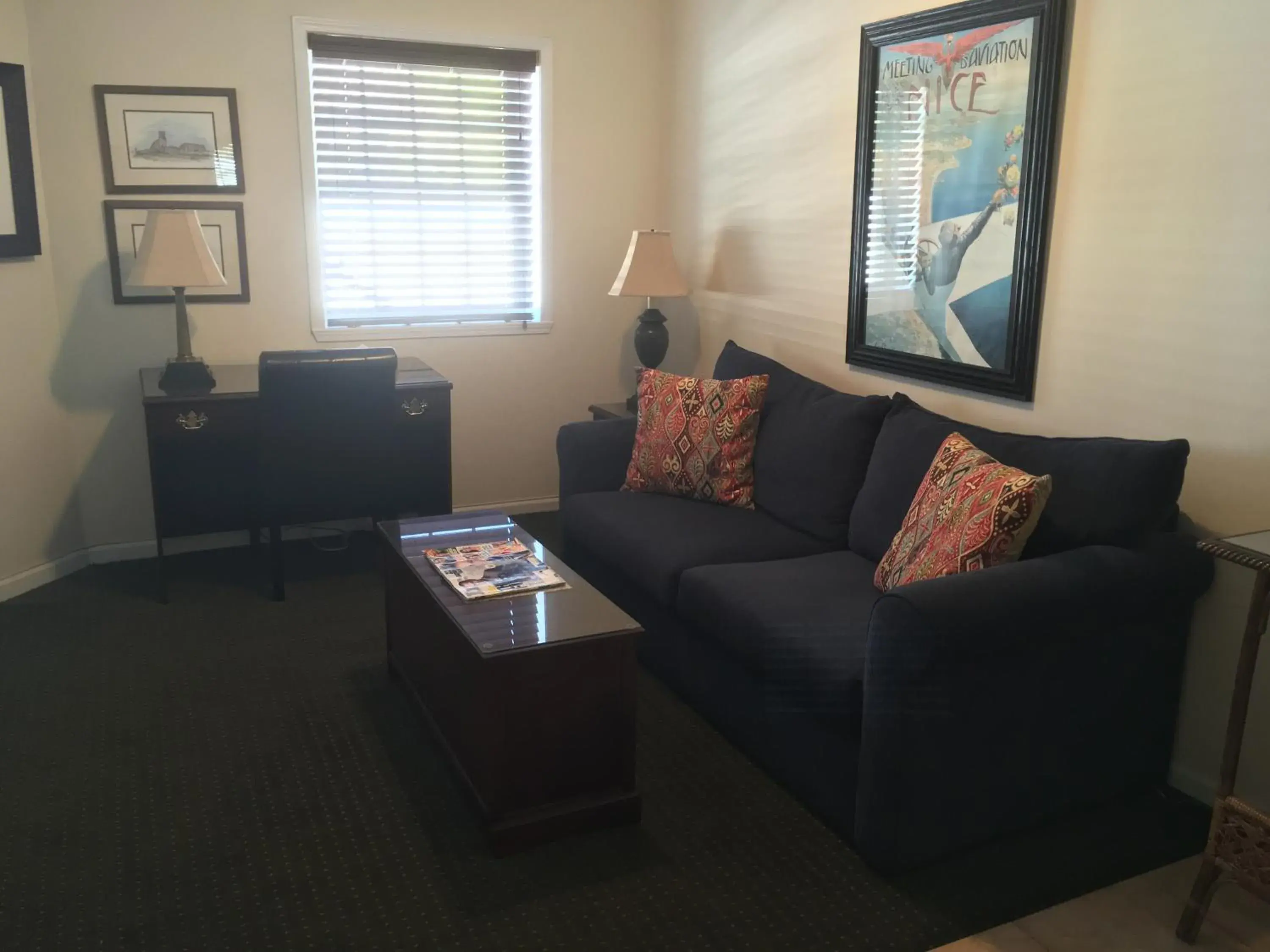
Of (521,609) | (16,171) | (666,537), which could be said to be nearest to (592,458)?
(666,537)

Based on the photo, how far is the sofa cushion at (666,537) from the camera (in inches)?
114

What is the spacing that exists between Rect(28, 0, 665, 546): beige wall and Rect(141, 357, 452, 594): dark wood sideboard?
26 cm

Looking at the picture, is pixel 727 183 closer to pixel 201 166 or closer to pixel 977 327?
pixel 977 327

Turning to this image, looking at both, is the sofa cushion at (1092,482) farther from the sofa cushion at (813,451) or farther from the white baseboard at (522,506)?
the white baseboard at (522,506)

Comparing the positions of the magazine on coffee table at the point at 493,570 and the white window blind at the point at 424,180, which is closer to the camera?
the magazine on coffee table at the point at 493,570

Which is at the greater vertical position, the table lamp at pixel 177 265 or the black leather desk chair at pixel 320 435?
the table lamp at pixel 177 265

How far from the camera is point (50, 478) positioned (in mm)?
3793

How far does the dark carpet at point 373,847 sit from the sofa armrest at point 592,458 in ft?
2.81

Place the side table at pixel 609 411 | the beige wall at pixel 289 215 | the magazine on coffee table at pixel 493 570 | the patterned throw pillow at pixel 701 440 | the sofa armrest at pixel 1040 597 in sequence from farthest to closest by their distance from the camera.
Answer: the side table at pixel 609 411 → the beige wall at pixel 289 215 → the patterned throw pillow at pixel 701 440 → the magazine on coffee table at pixel 493 570 → the sofa armrest at pixel 1040 597

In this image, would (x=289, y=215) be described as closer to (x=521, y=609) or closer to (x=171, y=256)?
(x=171, y=256)

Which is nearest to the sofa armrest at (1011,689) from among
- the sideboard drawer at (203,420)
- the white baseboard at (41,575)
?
the sideboard drawer at (203,420)

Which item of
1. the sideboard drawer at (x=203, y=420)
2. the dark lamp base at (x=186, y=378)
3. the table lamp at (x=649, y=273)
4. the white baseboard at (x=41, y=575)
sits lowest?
the white baseboard at (x=41, y=575)

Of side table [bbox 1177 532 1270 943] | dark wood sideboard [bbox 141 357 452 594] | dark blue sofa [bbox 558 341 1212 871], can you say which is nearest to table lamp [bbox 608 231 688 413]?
dark wood sideboard [bbox 141 357 452 594]

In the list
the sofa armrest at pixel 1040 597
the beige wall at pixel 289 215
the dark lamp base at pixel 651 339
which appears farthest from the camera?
the dark lamp base at pixel 651 339
